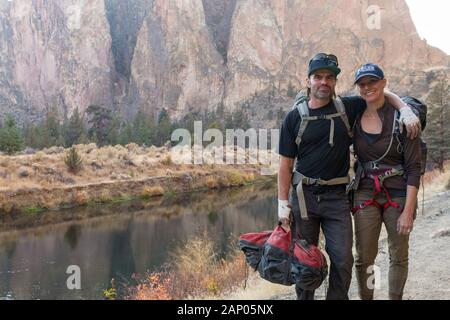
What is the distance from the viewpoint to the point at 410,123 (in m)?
3.38

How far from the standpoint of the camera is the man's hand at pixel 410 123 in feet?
11.1

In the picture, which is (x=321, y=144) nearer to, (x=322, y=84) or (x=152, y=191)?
(x=322, y=84)

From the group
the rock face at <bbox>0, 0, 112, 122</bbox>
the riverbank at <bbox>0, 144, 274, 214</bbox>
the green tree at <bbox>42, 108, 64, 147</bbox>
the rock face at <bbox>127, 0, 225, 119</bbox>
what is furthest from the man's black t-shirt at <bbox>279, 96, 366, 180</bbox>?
the rock face at <bbox>0, 0, 112, 122</bbox>

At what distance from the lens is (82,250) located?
553 inches

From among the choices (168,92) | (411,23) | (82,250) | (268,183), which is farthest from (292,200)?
(411,23)

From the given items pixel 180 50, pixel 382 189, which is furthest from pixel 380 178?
pixel 180 50

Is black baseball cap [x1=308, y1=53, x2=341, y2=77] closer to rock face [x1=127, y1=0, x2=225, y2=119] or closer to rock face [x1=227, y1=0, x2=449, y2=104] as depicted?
rock face [x1=127, y1=0, x2=225, y2=119]

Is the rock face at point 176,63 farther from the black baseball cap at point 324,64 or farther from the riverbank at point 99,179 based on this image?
the black baseball cap at point 324,64

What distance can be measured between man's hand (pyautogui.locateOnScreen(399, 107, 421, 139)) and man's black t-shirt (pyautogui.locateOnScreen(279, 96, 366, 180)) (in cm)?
36

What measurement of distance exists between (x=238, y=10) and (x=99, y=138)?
67.0 metres

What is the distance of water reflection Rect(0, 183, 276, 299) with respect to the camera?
37.0ft

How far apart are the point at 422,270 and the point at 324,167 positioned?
9.72ft

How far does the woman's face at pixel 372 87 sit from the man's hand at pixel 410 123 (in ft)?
0.80
